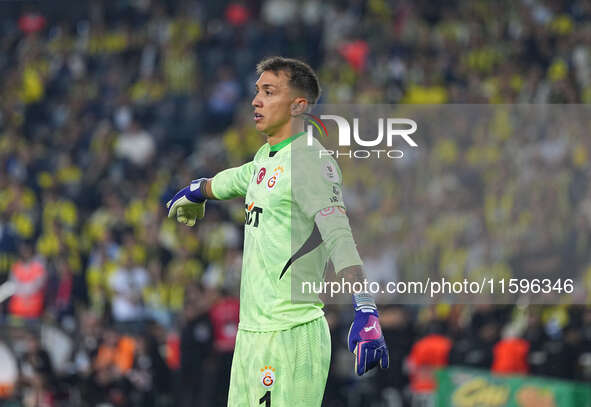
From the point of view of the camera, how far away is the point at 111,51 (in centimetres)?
2098

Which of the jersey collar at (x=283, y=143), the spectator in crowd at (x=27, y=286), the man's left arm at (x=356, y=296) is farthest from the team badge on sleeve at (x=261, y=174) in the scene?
the spectator in crowd at (x=27, y=286)

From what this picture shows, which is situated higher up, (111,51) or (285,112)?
(111,51)

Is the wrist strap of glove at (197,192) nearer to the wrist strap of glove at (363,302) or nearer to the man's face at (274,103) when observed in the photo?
the man's face at (274,103)

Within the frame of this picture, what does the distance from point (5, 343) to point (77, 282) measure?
2588 millimetres

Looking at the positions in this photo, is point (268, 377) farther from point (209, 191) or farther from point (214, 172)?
point (214, 172)

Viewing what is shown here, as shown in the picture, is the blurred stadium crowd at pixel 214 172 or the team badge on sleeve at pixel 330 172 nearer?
the team badge on sleeve at pixel 330 172

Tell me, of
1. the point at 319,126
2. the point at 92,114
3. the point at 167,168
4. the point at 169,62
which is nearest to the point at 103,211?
the point at 167,168

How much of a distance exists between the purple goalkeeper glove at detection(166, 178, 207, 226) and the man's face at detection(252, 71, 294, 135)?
2.23 feet

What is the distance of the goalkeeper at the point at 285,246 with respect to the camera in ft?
15.2

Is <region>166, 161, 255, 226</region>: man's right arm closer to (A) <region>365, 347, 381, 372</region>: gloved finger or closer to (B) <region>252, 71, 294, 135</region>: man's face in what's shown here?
(B) <region>252, 71, 294, 135</region>: man's face

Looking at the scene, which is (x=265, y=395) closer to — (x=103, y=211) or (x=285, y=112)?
(x=285, y=112)

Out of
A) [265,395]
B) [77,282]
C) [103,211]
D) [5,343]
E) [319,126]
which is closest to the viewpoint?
[265,395]

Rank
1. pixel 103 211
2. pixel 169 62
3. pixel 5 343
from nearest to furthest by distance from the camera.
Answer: pixel 5 343
pixel 103 211
pixel 169 62

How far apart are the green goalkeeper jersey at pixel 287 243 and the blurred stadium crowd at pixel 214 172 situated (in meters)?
2.14
